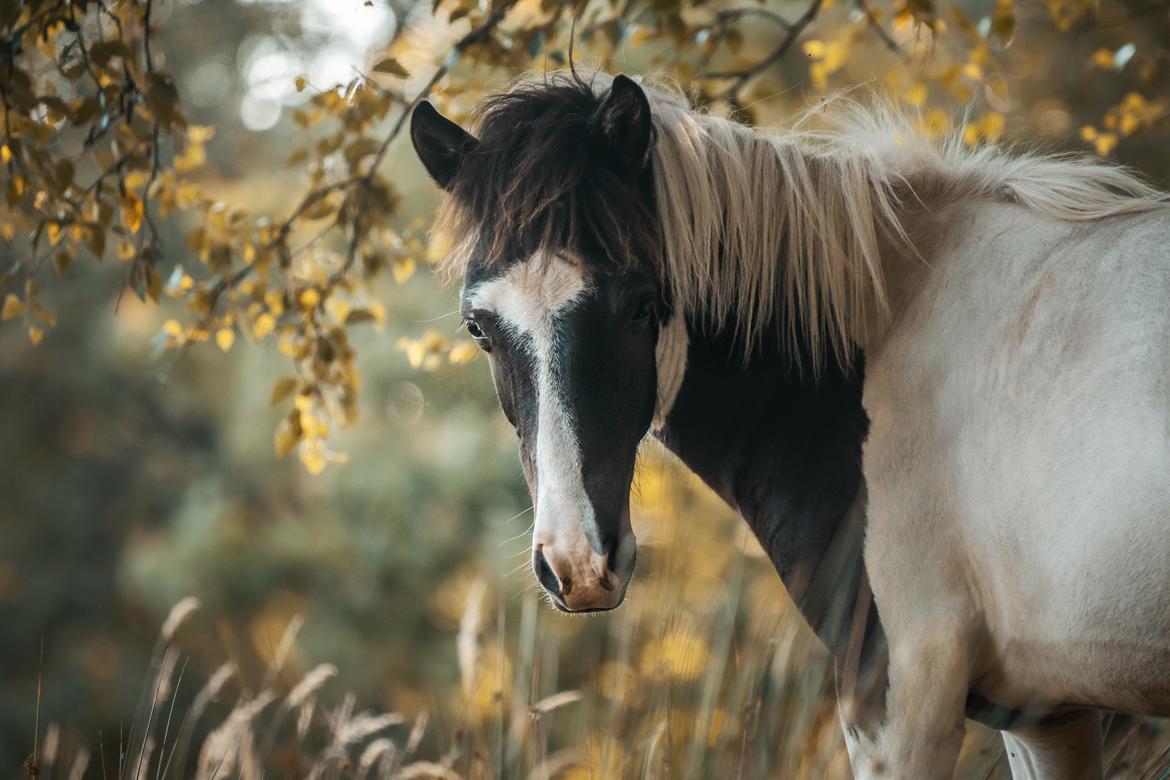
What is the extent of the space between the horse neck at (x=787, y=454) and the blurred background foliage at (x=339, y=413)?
16cm

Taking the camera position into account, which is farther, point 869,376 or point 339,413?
point 339,413

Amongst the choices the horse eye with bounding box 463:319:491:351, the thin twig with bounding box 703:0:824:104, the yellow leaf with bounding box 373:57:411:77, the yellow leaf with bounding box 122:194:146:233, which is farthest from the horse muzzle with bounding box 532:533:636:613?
the thin twig with bounding box 703:0:824:104

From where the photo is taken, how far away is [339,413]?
12.4ft

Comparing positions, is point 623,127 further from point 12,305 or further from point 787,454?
point 12,305

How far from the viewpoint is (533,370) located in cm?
217

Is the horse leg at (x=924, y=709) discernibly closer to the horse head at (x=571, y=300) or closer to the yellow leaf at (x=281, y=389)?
the horse head at (x=571, y=300)

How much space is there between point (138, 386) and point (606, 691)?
36.7 feet

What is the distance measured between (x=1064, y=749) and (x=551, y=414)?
145 centimetres

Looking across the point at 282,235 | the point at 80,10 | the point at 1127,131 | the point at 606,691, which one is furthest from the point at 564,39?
the point at 606,691

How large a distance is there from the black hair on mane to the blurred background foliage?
62cm

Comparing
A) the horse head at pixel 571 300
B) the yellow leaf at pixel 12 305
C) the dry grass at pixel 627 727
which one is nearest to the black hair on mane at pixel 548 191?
the horse head at pixel 571 300

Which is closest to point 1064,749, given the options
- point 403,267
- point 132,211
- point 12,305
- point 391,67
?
point 391,67

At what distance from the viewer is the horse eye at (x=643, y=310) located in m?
2.29

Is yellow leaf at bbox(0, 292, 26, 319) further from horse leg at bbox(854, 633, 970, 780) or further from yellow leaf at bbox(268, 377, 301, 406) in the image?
horse leg at bbox(854, 633, 970, 780)
